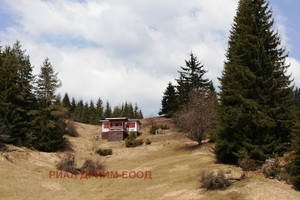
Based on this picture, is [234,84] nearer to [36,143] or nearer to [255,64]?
[255,64]

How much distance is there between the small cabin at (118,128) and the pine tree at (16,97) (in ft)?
67.7

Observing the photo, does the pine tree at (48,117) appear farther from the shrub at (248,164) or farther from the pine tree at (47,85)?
the shrub at (248,164)

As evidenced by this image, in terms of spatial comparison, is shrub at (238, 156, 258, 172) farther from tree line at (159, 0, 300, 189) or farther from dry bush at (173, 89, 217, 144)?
dry bush at (173, 89, 217, 144)

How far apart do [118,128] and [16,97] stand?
24943mm

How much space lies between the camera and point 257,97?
22.3 metres

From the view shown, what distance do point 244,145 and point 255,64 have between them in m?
7.64

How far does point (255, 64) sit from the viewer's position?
22688 mm

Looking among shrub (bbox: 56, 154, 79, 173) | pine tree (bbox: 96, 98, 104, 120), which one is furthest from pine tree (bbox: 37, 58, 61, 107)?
pine tree (bbox: 96, 98, 104, 120)

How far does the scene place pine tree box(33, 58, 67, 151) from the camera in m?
40.9

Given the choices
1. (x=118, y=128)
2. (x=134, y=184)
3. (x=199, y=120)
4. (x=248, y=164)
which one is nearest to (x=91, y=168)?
(x=134, y=184)

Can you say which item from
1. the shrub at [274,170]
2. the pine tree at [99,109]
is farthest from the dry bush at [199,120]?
the pine tree at [99,109]

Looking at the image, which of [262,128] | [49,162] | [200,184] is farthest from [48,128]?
[262,128]

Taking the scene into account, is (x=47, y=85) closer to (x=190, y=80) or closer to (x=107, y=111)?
(x=190, y=80)

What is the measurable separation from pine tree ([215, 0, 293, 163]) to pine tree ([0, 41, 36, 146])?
A: 29.8m
